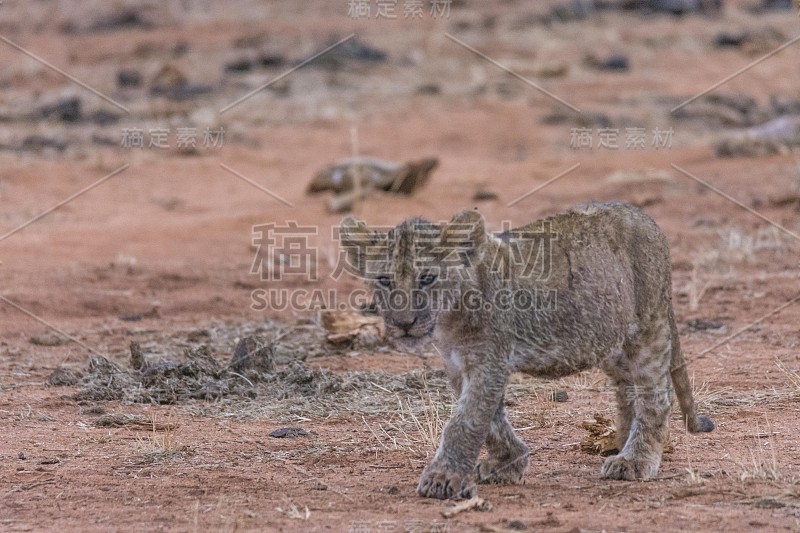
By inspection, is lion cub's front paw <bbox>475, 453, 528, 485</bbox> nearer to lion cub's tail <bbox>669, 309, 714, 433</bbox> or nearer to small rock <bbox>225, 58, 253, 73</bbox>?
lion cub's tail <bbox>669, 309, 714, 433</bbox>

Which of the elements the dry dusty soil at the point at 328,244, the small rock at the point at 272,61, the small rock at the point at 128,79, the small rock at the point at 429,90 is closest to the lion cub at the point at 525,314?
the dry dusty soil at the point at 328,244

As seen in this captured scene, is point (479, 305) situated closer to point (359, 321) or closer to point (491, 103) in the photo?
point (359, 321)

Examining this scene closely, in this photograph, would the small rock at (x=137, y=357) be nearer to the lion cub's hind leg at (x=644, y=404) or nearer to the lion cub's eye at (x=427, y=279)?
the lion cub's eye at (x=427, y=279)

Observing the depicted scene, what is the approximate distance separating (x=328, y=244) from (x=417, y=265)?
8.00m

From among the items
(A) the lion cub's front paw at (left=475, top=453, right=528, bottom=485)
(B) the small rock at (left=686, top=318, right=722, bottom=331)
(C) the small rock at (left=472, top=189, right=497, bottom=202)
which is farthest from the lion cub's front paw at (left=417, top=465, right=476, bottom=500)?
(C) the small rock at (left=472, top=189, right=497, bottom=202)

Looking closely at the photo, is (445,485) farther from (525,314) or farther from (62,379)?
(62,379)

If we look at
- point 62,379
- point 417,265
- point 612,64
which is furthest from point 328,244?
point 612,64

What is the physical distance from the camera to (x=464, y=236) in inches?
239

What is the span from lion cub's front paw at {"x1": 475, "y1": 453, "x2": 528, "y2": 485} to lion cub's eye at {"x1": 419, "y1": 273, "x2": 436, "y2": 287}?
1086 mm

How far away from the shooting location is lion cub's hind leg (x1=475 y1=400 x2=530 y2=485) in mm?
6312

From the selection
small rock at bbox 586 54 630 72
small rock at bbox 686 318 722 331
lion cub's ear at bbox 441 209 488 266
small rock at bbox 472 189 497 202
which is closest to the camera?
lion cub's ear at bbox 441 209 488 266

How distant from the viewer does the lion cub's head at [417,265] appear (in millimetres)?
5879

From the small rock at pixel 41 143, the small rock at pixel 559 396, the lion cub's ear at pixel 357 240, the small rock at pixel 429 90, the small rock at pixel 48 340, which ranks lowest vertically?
the small rock at pixel 48 340

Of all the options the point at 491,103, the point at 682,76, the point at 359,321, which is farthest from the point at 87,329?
the point at 682,76
